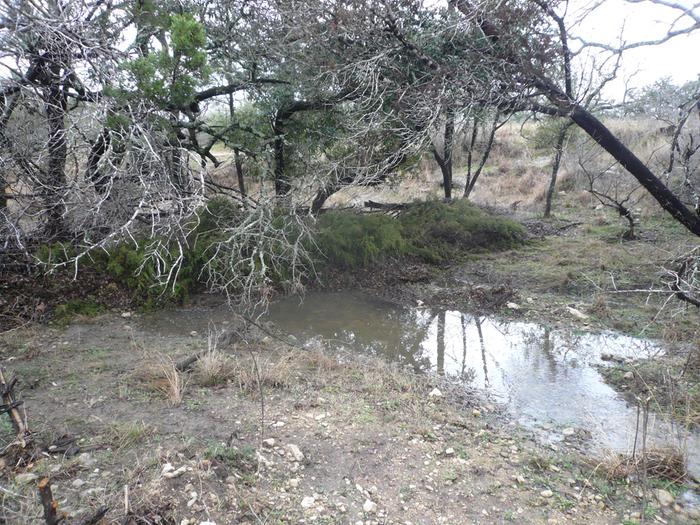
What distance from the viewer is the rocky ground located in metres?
2.82

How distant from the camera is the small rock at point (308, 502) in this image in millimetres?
2952

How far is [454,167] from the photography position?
16.2 meters

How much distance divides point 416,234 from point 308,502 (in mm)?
6643

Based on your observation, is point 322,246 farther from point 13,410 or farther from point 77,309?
point 13,410

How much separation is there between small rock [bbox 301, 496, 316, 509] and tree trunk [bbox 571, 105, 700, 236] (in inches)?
200

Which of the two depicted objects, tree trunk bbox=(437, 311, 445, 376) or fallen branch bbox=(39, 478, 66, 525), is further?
tree trunk bbox=(437, 311, 445, 376)

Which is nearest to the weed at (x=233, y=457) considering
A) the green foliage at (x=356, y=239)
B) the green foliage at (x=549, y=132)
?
the green foliage at (x=356, y=239)

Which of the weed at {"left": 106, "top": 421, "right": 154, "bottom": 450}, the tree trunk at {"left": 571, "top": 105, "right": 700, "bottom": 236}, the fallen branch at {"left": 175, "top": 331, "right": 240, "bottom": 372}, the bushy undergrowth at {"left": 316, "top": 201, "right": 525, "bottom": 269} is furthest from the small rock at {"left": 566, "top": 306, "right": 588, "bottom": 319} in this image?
the weed at {"left": 106, "top": 421, "right": 154, "bottom": 450}

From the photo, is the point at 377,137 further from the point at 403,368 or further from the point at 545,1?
the point at 403,368

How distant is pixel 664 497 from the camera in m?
3.23

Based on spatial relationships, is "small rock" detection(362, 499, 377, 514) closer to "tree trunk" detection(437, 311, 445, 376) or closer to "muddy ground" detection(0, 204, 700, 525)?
"muddy ground" detection(0, 204, 700, 525)

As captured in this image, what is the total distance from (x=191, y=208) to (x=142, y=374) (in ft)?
5.36

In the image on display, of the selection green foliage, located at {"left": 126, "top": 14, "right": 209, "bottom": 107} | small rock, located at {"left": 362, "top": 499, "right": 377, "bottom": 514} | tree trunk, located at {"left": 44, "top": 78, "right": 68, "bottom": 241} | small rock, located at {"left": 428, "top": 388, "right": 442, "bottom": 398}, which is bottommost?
small rock, located at {"left": 362, "top": 499, "right": 377, "bottom": 514}

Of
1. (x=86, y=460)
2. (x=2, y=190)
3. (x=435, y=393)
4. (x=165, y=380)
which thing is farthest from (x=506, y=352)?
(x=2, y=190)
